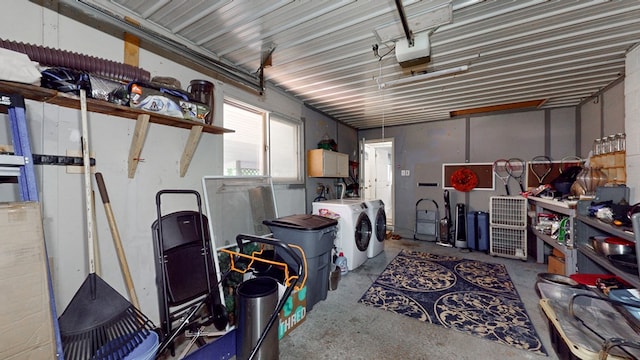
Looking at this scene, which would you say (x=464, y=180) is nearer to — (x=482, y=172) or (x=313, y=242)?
(x=482, y=172)

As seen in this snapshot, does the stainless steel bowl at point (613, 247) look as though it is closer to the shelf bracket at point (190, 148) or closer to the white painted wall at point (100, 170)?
the shelf bracket at point (190, 148)

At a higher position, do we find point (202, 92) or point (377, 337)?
point (202, 92)

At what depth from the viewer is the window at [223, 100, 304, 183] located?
9.75ft

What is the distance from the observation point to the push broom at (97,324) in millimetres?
1196

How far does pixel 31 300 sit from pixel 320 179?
385 cm

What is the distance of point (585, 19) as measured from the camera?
1927 millimetres

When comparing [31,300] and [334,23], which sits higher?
[334,23]

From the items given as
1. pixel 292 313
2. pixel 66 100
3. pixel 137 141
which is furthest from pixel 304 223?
pixel 66 100

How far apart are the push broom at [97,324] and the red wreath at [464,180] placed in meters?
5.22

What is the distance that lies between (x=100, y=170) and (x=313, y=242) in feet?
6.01

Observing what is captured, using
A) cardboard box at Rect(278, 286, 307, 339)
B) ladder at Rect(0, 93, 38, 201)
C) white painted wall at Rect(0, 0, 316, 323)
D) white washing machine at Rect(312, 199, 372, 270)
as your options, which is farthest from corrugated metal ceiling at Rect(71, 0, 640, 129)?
cardboard box at Rect(278, 286, 307, 339)

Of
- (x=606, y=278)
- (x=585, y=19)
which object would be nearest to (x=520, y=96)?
(x=585, y=19)

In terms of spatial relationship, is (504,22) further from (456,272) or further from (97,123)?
(97,123)

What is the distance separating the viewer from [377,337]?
1974 mm
